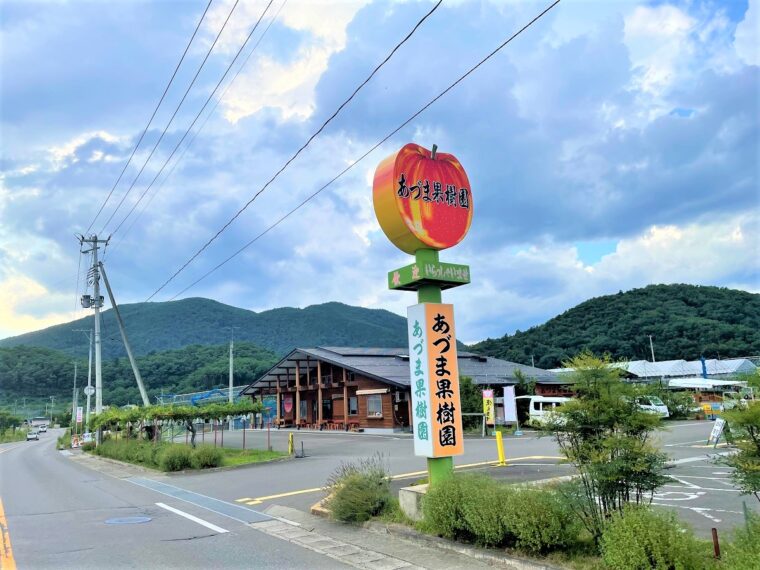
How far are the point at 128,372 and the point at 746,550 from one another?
9862 cm

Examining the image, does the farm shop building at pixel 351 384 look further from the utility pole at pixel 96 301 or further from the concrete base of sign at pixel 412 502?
the concrete base of sign at pixel 412 502

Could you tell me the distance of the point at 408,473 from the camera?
16.0m

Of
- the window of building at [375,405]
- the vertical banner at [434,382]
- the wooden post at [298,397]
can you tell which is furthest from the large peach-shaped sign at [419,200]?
the wooden post at [298,397]

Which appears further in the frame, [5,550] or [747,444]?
[5,550]

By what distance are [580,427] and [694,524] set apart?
12.1 feet

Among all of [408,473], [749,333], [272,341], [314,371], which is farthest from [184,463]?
[272,341]

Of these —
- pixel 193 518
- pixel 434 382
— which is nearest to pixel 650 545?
pixel 434 382

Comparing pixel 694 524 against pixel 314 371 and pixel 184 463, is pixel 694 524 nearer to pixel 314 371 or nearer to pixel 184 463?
pixel 184 463

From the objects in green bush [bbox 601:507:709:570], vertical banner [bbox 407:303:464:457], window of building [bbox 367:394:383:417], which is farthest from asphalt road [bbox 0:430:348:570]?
window of building [bbox 367:394:383:417]

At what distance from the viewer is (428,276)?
9.27 m

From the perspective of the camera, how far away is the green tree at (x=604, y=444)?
591 centimetres

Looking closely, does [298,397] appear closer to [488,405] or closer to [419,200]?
[488,405]

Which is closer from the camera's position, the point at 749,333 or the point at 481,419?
the point at 481,419

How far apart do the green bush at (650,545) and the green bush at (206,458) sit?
17.9 meters
